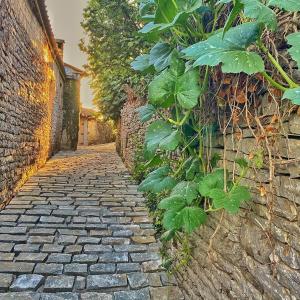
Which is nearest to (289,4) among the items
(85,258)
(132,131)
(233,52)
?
(233,52)

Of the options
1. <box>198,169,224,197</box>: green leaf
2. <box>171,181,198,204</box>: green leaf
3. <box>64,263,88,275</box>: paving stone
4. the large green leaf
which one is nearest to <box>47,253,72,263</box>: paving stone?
<box>64,263,88,275</box>: paving stone

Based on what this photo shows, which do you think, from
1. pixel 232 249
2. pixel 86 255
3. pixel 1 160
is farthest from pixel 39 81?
pixel 232 249

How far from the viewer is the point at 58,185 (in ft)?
19.4

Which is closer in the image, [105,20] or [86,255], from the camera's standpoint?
[86,255]

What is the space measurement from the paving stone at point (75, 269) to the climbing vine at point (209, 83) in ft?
3.44

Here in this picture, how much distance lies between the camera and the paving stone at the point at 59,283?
8.36 feet

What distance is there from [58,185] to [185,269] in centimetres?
409

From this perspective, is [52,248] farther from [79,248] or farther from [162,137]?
[162,137]

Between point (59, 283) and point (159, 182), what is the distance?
54.9 inches

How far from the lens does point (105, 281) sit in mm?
2697

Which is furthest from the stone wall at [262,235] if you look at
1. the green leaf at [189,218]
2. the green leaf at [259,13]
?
the green leaf at [259,13]

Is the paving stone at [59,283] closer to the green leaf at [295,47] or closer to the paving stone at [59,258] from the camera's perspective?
the paving stone at [59,258]

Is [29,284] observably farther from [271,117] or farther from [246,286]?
[271,117]

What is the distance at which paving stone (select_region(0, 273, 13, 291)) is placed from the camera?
8.28ft
